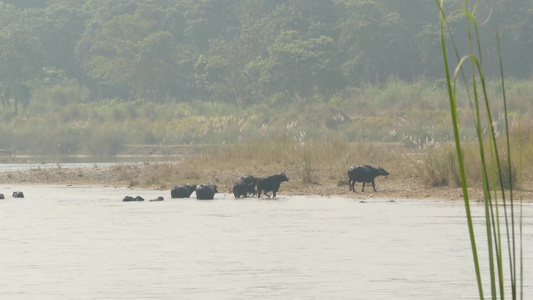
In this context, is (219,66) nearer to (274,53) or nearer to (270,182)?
(274,53)

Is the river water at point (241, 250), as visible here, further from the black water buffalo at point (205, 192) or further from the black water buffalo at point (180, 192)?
the black water buffalo at point (180, 192)

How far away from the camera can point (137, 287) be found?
1005 cm

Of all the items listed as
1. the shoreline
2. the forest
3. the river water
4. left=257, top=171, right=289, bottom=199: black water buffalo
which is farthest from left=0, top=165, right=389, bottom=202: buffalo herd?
the forest

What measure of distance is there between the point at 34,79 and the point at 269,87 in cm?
1662

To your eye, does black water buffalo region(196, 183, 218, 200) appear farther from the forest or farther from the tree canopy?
the tree canopy

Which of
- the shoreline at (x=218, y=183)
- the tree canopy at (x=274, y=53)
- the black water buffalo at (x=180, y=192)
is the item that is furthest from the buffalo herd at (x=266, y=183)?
the tree canopy at (x=274, y=53)

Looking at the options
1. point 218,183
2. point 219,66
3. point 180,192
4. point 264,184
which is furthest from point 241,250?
point 219,66

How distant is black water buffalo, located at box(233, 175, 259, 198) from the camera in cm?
2167

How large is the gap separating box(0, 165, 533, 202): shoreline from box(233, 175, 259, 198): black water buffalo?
1.25 meters

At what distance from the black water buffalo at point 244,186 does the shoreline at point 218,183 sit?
4.09ft

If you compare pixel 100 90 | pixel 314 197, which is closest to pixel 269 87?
pixel 100 90

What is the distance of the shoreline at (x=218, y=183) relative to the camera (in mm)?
21109

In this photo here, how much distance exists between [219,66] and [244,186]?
4537 cm

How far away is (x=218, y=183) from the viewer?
2520cm
